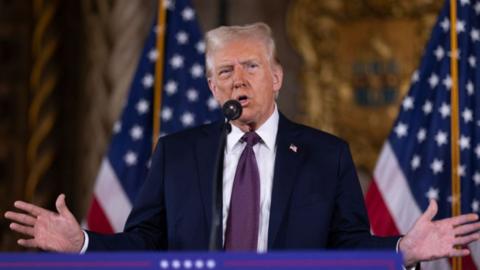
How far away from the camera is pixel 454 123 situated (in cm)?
450

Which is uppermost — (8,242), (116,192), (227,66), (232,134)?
(227,66)

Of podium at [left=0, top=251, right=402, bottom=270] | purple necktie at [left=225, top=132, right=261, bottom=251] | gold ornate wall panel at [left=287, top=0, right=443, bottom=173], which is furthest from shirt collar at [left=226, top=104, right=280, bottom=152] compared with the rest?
gold ornate wall panel at [left=287, top=0, right=443, bottom=173]

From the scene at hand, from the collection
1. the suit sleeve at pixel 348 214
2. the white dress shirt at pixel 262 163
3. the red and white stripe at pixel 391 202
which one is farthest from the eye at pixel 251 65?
the red and white stripe at pixel 391 202

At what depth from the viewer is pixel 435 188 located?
4.46m

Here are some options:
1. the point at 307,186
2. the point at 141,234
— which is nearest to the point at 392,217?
the point at 307,186

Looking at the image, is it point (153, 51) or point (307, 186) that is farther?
point (153, 51)

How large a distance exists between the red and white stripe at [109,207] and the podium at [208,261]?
93.7 inches

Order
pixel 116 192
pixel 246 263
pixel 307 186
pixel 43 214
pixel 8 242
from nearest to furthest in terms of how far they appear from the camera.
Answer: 1. pixel 246 263
2. pixel 43 214
3. pixel 307 186
4. pixel 116 192
5. pixel 8 242

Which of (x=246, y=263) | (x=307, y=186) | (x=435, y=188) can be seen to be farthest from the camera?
(x=435, y=188)

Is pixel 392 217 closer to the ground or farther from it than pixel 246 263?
closer to the ground

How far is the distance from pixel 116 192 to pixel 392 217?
4.77 feet

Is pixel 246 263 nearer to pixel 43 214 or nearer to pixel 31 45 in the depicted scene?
pixel 43 214

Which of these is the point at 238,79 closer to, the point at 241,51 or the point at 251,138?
the point at 241,51

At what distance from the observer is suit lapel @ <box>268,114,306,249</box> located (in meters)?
3.17
